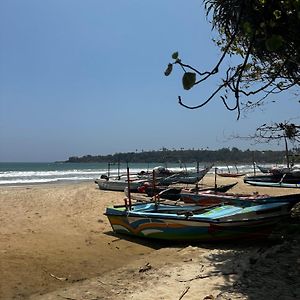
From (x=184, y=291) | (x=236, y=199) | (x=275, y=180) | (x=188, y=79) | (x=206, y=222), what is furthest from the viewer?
(x=275, y=180)

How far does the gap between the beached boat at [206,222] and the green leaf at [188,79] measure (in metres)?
6.63

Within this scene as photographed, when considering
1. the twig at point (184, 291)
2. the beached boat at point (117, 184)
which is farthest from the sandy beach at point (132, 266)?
the beached boat at point (117, 184)

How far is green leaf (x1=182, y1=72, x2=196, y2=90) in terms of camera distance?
266 centimetres

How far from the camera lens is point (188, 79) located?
266cm

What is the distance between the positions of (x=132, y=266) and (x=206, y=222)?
2.16 m

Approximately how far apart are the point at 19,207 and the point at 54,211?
5.97ft

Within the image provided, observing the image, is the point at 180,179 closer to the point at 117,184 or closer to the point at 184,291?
the point at 117,184

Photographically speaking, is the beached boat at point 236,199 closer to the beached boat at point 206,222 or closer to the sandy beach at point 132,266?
the beached boat at point 206,222

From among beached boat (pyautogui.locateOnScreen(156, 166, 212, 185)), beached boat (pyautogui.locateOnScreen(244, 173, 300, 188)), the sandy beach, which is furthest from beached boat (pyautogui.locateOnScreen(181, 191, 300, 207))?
beached boat (pyautogui.locateOnScreen(244, 173, 300, 188))

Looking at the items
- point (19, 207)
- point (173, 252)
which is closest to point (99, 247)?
point (173, 252)

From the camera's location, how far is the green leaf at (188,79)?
2664 mm

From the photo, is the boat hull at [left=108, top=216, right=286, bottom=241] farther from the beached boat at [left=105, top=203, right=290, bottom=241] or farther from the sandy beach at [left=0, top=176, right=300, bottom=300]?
the sandy beach at [left=0, top=176, right=300, bottom=300]

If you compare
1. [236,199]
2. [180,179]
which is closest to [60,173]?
[180,179]

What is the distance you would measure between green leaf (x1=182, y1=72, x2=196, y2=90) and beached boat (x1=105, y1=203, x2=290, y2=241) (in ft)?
21.8
